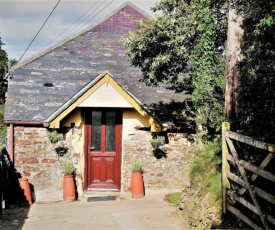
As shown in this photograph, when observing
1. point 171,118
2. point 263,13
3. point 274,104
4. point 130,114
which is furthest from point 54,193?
point 263,13

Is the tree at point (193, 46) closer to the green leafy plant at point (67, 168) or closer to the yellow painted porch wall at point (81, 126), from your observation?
the yellow painted porch wall at point (81, 126)

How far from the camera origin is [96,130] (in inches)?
537

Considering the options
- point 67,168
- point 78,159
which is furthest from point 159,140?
point 67,168

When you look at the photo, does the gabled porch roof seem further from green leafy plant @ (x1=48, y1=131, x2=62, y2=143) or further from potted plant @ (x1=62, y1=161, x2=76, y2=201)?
potted plant @ (x1=62, y1=161, x2=76, y2=201)

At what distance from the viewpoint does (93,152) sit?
13.6m

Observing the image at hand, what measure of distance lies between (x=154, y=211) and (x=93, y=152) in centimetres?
376

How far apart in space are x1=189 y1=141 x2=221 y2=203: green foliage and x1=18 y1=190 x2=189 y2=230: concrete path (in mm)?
1071

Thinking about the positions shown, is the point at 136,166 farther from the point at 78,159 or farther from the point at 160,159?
the point at 78,159

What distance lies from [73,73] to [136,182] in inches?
192

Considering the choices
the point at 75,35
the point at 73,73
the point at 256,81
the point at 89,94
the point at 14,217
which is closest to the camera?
the point at 256,81

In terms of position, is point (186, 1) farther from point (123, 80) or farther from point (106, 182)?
point (106, 182)

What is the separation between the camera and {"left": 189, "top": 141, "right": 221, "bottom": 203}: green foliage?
26.6 feet

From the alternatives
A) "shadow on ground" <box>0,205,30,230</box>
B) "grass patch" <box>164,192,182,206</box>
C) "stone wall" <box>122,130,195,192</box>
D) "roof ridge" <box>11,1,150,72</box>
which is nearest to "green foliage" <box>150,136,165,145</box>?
"stone wall" <box>122,130,195,192</box>

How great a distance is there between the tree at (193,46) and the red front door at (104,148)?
294cm
